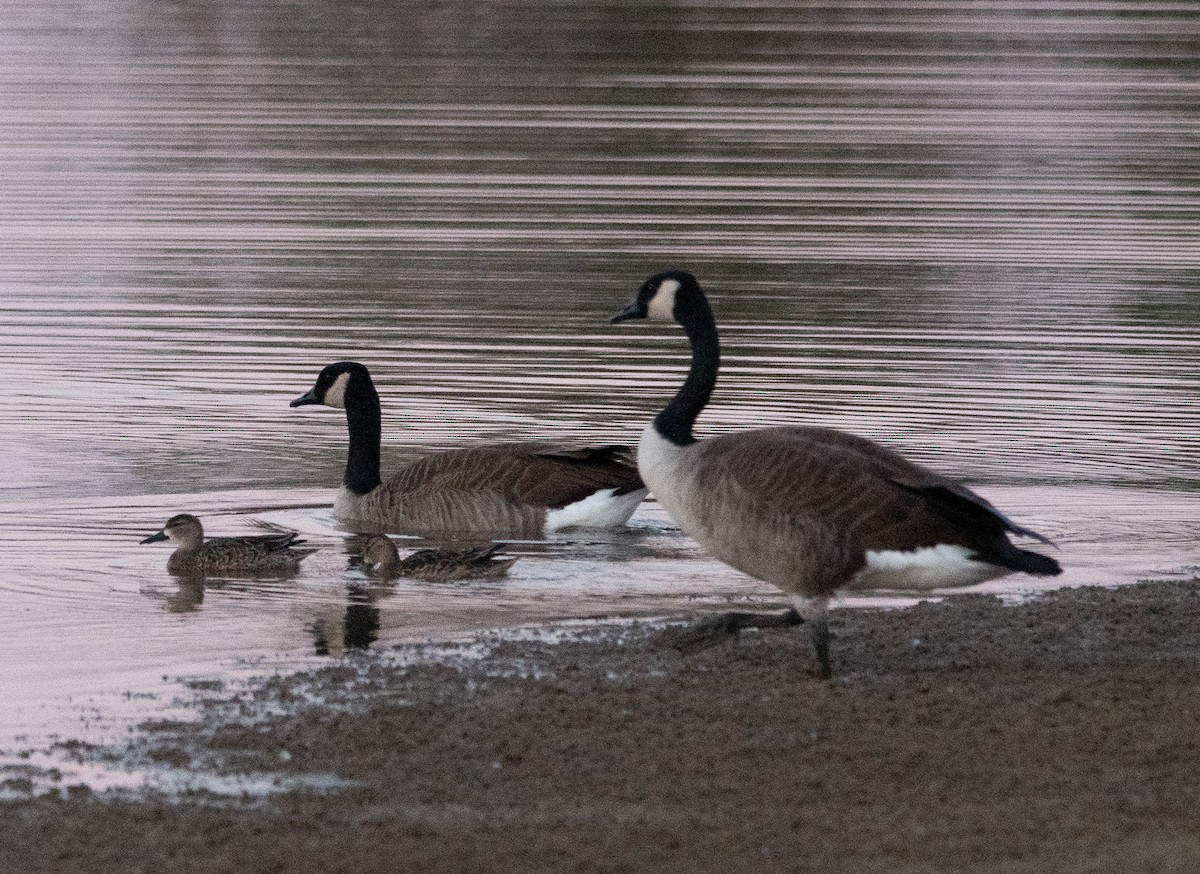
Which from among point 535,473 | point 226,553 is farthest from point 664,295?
point 535,473

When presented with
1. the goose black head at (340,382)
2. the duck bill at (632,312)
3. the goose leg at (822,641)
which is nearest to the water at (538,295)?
the goose black head at (340,382)

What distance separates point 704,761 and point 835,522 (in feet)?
5.85

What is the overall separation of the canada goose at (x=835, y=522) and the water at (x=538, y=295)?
1.91 m

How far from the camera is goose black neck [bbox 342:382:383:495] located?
14977mm

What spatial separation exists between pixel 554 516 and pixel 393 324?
7464 millimetres

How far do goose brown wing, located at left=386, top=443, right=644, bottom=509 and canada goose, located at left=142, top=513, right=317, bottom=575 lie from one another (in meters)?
1.95

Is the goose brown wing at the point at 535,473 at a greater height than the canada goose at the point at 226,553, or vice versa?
the goose brown wing at the point at 535,473

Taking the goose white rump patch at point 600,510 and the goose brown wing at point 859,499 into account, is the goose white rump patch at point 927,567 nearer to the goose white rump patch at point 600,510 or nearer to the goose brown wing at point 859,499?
the goose brown wing at point 859,499

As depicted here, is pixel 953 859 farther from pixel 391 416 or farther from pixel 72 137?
pixel 72 137

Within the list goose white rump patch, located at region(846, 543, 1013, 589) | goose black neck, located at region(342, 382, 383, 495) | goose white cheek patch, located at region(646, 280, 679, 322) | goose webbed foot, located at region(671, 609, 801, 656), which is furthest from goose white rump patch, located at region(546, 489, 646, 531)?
goose white rump patch, located at region(846, 543, 1013, 589)

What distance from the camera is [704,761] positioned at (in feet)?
26.5

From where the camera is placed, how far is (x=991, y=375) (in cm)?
1898

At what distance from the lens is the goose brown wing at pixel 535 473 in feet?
47.2

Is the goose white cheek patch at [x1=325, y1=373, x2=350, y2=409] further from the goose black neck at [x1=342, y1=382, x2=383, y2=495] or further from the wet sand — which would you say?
the wet sand
